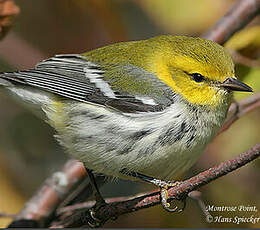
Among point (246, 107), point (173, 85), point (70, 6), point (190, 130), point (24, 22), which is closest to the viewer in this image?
point (190, 130)

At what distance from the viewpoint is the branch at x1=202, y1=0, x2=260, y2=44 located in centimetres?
369

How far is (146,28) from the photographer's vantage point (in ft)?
17.5

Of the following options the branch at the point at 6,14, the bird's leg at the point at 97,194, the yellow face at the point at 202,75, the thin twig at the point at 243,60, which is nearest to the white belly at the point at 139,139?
the yellow face at the point at 202,75

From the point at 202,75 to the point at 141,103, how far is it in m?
0.39

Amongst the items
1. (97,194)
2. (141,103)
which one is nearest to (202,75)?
(141,103)

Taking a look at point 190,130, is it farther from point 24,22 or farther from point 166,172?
point 24,22

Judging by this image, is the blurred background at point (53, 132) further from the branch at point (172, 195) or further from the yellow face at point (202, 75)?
the branch at point (172, 195)

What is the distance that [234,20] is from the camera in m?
3.75

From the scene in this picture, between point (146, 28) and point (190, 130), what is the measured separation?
2.78 meters

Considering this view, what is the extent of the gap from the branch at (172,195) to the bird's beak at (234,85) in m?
0.71

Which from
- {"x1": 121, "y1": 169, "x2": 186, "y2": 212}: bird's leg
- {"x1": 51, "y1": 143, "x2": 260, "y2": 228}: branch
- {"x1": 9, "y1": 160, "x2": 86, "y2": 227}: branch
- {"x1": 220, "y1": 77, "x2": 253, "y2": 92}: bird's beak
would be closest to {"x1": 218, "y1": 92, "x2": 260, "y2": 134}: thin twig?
{"x1": 220, "y1": 77, "x2": 253, "y2": 92}: bird's beak

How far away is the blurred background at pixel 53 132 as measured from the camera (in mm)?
3484

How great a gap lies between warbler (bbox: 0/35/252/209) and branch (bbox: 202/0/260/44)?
2.39 ft

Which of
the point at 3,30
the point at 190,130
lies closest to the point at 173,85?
the point at 190,130
